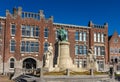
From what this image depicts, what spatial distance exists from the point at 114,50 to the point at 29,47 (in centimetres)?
2658

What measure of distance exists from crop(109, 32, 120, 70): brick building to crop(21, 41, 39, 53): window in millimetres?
23010

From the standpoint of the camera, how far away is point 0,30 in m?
46.1

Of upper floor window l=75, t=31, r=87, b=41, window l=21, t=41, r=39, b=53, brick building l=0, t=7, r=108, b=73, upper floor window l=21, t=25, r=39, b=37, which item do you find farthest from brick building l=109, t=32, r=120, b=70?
upper floor window l=21, t=25, r=39, b=37

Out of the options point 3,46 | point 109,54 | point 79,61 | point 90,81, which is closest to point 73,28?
point 79,61

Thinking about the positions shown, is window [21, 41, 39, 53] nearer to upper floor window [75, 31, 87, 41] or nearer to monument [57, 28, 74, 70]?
upper floor window [75, 31, 87, 41]

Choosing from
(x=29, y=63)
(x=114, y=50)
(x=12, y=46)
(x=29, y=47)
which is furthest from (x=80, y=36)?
(x=12, y=46)

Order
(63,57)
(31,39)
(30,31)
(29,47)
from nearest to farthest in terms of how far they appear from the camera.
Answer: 1. (63,57)
2. (29,47)
3. (31,39)
4. (30,31)

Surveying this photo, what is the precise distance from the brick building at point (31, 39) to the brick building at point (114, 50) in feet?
24.0

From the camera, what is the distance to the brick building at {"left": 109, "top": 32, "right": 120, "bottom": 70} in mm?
60625

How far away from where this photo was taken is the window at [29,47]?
157ft

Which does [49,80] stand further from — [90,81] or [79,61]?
[79,61]

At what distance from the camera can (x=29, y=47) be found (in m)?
48.3

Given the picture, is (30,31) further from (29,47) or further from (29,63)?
(29,63)

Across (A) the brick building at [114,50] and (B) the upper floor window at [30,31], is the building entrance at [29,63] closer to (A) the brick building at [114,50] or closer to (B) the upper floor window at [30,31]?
(B) the upper floor window at [30,31]
